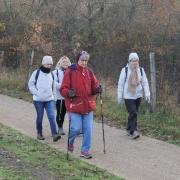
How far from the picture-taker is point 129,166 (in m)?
8.20

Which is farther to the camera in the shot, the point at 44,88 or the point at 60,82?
the point at 60,82

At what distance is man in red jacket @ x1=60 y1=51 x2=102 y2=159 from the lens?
8586mm

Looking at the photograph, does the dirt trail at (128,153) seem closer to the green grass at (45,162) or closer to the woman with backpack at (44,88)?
the green grass at (45,162)

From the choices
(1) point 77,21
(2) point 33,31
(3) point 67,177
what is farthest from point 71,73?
(1) point 77,21

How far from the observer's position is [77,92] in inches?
338

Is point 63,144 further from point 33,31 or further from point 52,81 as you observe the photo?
point 33,31

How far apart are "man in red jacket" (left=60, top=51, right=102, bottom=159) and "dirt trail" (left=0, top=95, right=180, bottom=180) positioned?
1.78 ft

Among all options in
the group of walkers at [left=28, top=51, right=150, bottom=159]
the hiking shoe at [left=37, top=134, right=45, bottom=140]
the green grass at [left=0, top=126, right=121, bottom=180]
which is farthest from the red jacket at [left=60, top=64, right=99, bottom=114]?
the hiking shoe at [left=37, top=134, right=45, bottom=140]

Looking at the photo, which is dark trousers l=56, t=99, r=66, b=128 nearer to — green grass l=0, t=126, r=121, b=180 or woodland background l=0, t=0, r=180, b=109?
green grass l=0, t=126, r=121, b=180

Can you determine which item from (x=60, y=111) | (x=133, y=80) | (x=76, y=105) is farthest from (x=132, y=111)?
(x=76, y=105)

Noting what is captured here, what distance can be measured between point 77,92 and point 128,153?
155 cm

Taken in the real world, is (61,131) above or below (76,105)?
below

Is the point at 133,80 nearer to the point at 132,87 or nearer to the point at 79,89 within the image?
the point at 132,87

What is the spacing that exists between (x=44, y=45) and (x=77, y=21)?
474 cm
